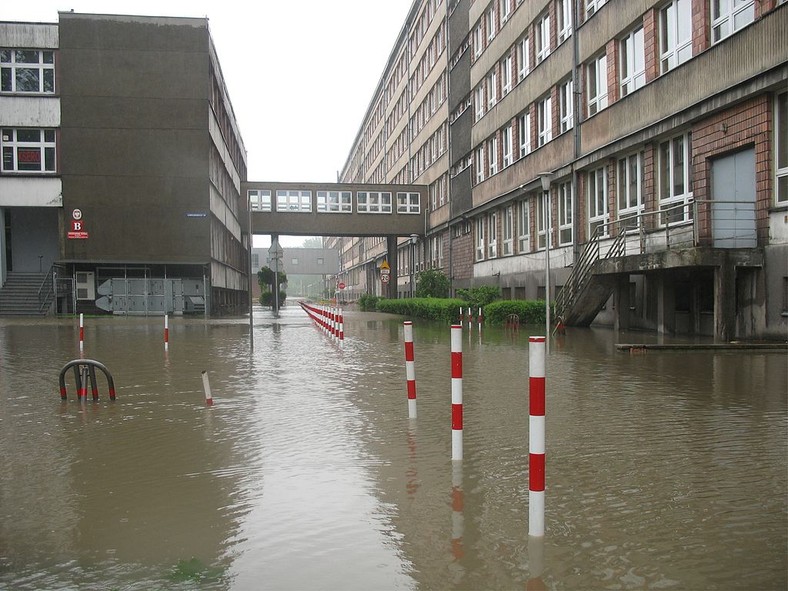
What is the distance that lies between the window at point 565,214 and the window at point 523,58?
6.29m

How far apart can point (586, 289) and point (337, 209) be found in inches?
1370

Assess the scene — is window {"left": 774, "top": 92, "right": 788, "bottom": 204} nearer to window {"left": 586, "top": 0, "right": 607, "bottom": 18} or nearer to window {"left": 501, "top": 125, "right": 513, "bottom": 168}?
window {"left": 586, "top": 0, "right": 607, "bottom": 18}

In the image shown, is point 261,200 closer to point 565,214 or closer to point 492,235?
point 492,235

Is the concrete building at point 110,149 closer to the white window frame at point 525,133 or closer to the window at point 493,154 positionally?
the window at point 493,154

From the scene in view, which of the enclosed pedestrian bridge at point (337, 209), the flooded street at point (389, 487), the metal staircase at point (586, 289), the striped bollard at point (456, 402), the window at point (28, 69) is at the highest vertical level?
the window at point (28, 69)

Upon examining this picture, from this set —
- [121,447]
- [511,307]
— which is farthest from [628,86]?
[121,447]

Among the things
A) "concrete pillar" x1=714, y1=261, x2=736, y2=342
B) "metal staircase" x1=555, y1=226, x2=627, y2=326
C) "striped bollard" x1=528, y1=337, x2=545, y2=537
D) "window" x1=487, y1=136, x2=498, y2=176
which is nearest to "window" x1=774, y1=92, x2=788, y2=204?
"concrete pillar" x1=714, y1=261, x2=736, y2=342

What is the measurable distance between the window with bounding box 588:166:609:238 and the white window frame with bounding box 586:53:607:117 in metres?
2.11

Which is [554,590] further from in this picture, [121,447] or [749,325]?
[749,325]

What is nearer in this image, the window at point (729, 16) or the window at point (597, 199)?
the window at point (729, 16)

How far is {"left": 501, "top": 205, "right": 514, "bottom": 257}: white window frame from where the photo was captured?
3620 centimetres

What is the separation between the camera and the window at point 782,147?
16.7 m

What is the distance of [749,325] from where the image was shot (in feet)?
56.1

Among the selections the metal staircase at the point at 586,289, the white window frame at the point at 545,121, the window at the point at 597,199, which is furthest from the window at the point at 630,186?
the white window frame at the point at 545,121
